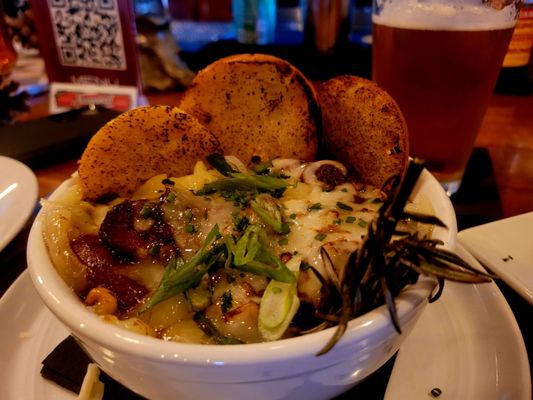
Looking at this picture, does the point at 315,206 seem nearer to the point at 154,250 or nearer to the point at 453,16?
the point at 154,250

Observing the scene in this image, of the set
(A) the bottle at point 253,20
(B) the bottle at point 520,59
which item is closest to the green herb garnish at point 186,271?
(B) the bottle at point 520,59

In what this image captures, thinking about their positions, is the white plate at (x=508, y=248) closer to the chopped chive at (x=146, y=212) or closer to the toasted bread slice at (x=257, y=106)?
the toasted bread slice at (x=257, y=106)

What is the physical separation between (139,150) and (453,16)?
1.01 meters

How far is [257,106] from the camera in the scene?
1.33m

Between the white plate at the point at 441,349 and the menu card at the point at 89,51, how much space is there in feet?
4.65

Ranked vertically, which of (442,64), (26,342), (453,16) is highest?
(453,16)

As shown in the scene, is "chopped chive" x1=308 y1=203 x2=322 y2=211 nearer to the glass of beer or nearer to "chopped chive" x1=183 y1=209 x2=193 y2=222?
"chopped chive" x1=183 y1=209 x2=193 y2=222

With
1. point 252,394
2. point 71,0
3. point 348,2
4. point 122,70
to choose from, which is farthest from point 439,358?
point 348,2

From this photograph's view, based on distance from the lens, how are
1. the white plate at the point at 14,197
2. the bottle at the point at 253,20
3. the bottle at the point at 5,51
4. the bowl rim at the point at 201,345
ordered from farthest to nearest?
the bottle at the point at 253,20
the bottle at the point at 5,51
the white plate at the point at 14,197
the bowl rim at the point at 201,345

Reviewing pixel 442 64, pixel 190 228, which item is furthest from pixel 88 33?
pixel 190 228

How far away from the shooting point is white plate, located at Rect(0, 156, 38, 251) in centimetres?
143

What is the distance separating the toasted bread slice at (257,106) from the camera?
1.27m

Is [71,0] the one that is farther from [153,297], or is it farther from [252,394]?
[252,394]

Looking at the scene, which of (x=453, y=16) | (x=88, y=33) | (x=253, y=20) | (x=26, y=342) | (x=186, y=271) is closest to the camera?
(x=186, y=271)
